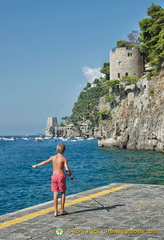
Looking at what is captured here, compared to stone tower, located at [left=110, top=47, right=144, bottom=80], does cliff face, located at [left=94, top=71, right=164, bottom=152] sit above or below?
below

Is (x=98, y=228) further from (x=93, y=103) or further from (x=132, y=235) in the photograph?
(x=93, y=103)

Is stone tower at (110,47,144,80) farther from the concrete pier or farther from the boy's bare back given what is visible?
the boy's bare back

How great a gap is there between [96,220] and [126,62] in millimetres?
62840

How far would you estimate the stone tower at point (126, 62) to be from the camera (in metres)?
67.0

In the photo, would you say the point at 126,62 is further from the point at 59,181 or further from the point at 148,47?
the point at 59,181

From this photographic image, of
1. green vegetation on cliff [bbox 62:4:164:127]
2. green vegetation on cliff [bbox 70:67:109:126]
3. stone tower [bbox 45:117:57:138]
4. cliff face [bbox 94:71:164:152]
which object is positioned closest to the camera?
cliff face [bbox 94:71:164:152]

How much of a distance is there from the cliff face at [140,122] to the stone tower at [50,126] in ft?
369

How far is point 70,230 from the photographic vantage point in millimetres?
6172

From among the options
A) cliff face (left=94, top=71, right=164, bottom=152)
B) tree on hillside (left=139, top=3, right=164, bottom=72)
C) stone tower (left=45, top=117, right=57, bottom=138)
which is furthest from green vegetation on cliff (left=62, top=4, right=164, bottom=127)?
stone tower (left=45, top=117, right=57, bottom=138)

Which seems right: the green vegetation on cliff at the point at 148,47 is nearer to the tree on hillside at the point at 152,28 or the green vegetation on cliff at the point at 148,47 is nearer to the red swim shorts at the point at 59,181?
the tree on hillside at the point at 152,28

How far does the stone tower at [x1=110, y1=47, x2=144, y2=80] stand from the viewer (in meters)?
67.0

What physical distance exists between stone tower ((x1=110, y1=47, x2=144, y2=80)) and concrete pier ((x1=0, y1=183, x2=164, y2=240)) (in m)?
59.6

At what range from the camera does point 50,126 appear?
17538cm

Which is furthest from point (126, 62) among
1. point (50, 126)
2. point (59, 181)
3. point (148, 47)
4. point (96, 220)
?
point (50, 126)
